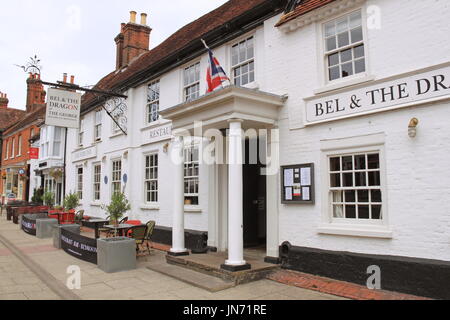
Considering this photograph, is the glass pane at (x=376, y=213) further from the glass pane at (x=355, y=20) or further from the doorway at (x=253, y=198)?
the doorway at (x=253, y=198)

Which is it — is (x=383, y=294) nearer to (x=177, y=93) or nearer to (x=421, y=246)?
(x=421, y=246)

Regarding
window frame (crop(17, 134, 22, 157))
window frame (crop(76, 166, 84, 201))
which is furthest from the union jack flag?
window frame (crop(17, 134, 22, 157))

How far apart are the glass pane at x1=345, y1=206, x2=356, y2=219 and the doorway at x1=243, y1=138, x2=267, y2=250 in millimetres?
3370

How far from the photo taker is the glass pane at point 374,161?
6086mm

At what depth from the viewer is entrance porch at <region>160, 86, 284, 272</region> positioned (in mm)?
6770

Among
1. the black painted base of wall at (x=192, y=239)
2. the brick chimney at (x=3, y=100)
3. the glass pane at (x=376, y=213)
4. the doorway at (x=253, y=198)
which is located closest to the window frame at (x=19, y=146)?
the brick chimney at (x=3, y=100)

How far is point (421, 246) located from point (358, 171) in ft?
5.15

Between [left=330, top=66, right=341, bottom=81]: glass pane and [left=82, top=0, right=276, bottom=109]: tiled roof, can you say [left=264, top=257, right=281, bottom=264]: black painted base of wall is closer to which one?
[left=330, top=66, right=341, bottom=81]: glass pane
